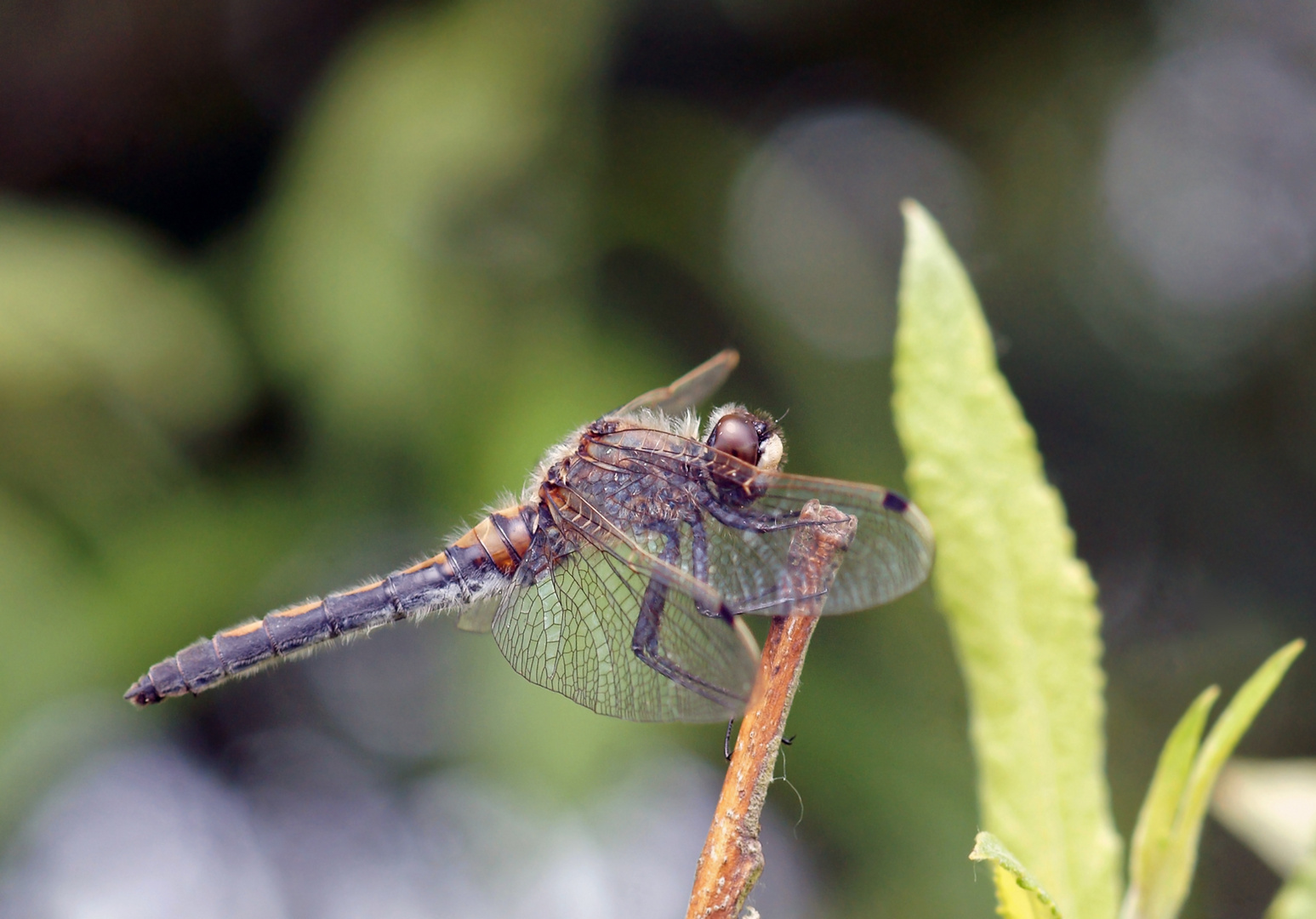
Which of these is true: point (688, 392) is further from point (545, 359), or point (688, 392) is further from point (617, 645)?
point (617, 645)

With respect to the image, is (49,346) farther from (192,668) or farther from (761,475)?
(761,475)

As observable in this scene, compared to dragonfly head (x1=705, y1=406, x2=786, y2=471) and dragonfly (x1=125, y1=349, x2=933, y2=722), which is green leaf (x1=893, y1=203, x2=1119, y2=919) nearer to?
dragonfly (x1=125, y1=349, x2=933, y2=722)

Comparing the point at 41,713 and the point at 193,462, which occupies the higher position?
the point at 193,462

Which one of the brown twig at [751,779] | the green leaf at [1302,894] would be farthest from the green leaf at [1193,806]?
the brown twig at [751,779]

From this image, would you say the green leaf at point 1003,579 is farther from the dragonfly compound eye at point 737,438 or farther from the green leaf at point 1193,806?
the dragonfly compound eye at point 737,438

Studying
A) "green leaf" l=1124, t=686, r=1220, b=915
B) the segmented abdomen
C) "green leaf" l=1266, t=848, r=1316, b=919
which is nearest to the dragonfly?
the segmented abdomen

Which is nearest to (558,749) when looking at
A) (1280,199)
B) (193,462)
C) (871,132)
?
(193,462)

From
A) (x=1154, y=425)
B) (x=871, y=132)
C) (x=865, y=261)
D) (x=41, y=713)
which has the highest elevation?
(x=871, y=132)
